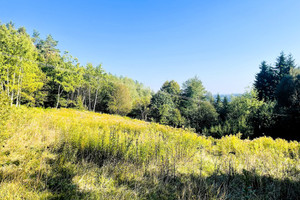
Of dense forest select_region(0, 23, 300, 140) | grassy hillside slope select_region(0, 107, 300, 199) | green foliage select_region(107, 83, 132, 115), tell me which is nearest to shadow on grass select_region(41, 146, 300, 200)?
grassy hillside slope select_region(0, 107, 300, 199)

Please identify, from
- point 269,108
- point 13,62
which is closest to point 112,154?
point 13,62

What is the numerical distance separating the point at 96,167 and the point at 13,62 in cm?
1952

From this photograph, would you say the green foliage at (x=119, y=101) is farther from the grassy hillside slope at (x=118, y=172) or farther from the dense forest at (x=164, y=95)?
the grassy hillside slope at (x=118, y=172)

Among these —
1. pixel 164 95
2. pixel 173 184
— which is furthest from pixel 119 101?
pixel 173 184

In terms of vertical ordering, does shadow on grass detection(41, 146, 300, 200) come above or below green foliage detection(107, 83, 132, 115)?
below

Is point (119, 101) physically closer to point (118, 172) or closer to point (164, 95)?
point (164, 95)

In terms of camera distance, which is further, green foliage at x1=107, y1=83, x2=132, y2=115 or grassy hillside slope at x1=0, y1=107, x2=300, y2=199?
green foliage at x1=107, y1=83, x2=132, y2=115

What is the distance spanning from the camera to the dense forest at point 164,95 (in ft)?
50.1

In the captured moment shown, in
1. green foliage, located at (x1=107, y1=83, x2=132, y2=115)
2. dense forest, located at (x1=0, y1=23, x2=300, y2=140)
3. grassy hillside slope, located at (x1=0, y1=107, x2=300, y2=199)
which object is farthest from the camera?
green foliage, located at (x1=107, y1=83, x2=132, y2=115)

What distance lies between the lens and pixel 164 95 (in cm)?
2658

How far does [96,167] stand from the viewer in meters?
3.10

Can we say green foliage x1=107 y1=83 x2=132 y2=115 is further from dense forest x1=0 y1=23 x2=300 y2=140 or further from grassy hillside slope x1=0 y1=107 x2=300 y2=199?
grassy hillside slope x1=0 y1=107 x2=300 y2=199

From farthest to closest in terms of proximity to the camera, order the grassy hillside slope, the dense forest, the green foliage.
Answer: the green foliage
the dense forest
the grassy hillside slope

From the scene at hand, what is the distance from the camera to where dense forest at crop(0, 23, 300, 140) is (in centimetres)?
1528
